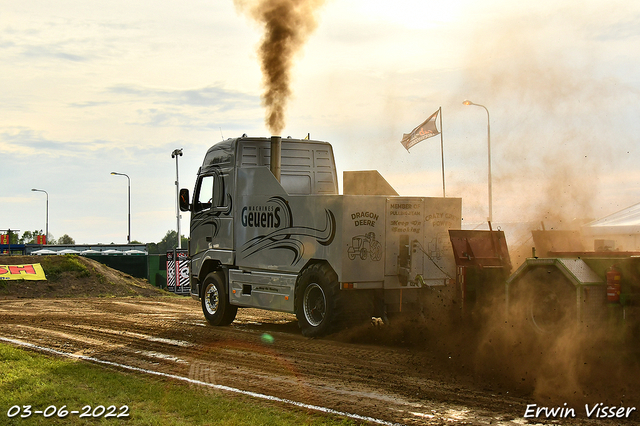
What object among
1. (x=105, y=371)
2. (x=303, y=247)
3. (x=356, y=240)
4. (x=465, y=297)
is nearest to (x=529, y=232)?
(x=465, y=297)

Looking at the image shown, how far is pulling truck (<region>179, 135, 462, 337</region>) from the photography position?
12.8 metres

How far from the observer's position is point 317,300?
13352 mm

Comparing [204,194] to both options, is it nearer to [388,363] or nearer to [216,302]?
[216,302]

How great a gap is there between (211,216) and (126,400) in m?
8.36

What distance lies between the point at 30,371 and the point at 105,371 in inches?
41.5

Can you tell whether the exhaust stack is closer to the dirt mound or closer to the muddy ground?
the muddy ground

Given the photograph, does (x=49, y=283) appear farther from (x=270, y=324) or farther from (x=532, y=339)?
(x=532, y=339)

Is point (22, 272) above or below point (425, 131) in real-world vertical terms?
below

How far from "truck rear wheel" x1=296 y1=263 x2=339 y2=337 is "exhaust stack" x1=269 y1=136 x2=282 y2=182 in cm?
276

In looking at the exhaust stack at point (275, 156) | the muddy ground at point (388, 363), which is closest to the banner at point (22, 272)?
the muddy ground at point (388, 363)

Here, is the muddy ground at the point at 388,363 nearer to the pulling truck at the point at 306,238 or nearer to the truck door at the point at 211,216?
the pulling truck at the point at 306,238

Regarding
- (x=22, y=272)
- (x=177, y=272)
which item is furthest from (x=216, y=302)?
(x=177, y=272)

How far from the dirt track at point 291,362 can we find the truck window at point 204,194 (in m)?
2.94

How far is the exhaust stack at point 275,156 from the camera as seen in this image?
15.1 meters
